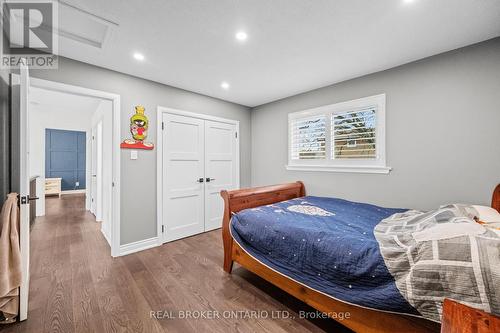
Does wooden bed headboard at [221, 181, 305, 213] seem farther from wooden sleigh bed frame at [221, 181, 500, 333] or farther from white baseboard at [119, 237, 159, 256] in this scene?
white baseboard at [119, 237, 159, 256]

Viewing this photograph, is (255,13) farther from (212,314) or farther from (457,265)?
(212,314)

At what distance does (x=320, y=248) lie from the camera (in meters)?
1.49

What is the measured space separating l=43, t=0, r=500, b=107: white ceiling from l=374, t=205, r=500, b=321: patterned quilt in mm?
1705

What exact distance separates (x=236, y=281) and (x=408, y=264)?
1580 millimetres

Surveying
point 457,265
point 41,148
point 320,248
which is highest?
point 41,148

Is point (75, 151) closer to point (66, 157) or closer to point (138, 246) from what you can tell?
point (66, 157)

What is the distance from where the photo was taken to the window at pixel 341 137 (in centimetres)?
270

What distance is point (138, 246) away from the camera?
2.79 meters

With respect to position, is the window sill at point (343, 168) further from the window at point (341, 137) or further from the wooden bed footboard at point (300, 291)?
the wooden bed footboard at point (300, 291)

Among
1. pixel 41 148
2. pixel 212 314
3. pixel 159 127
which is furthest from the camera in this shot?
pixel 41 148

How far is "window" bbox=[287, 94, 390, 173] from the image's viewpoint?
2.70m

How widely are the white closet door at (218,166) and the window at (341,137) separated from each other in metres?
1.16

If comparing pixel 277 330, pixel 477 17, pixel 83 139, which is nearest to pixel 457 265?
pixel 277 330

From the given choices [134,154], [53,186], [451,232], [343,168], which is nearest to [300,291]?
[451,232]
